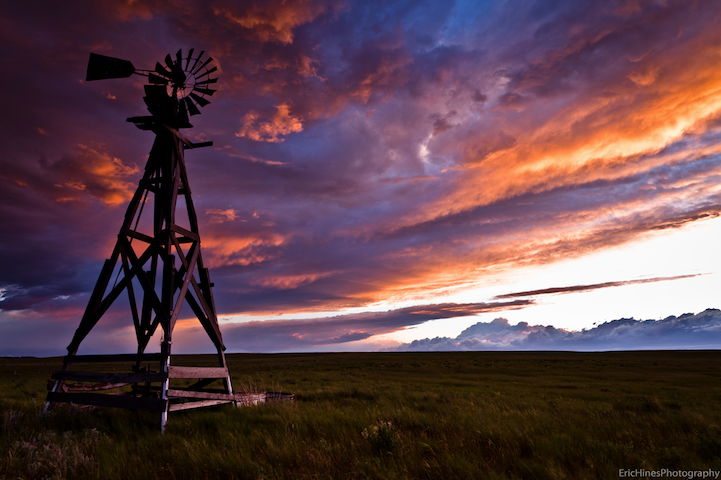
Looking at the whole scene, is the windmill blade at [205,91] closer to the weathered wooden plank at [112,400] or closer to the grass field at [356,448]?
the weathered wooden plank at [112,400]

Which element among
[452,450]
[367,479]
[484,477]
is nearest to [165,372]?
[367,479]

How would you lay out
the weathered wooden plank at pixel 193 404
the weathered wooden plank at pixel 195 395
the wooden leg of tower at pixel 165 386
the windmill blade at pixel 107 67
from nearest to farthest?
the wooden leg of tower at pixel 165 386, the weathered wooden plank at pixel 193 404, the weathered wooden plank at pixel 195 395, the windmill blade at pixel 107 67

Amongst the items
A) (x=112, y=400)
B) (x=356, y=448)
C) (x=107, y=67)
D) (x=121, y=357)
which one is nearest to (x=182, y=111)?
(x=107, y=67)

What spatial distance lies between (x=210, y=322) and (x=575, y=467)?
9.79 metres

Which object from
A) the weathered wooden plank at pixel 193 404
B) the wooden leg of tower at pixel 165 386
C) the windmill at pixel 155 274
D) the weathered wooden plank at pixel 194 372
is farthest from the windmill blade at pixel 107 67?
the weathered wooden plank at pixel 193 404

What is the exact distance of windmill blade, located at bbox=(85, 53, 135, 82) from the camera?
11.1 metres

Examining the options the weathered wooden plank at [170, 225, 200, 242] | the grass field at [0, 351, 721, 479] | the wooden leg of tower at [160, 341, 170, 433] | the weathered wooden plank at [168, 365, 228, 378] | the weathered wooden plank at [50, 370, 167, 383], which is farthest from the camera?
the weathered wooden plank at [170, 225, 200, 242]

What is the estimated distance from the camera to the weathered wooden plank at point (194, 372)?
8.74 m

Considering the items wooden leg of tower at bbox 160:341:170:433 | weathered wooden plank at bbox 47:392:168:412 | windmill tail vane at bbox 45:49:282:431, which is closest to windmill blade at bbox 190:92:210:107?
windmill tail vane at bbox 45:49:282:431

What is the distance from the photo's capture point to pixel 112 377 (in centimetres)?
927

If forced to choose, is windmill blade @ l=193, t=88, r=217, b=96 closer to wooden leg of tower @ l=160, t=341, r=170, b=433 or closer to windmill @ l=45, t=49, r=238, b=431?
windmill @ l=45, t=49, r=238, b=431

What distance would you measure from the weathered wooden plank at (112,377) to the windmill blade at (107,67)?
8.76 metres

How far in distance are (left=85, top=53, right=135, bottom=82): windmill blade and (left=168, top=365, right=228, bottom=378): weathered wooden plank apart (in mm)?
9174

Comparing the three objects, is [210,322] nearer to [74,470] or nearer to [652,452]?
[74,470]
